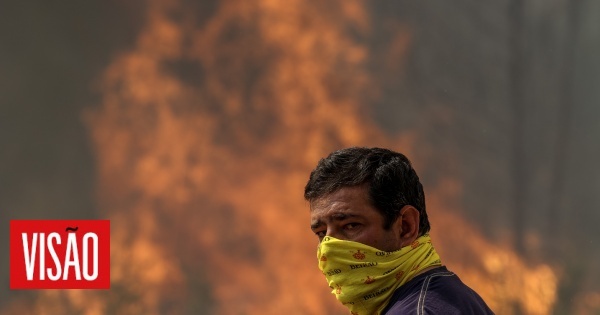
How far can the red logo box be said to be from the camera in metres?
7.59

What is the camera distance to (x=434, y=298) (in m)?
1.70

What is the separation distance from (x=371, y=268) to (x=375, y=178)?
0.20m

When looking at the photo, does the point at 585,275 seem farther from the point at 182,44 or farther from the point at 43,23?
the point at 43,23

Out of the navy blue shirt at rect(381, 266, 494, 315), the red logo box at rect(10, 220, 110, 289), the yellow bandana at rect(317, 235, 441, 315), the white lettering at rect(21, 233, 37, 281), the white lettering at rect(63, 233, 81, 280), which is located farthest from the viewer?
the white lettering at rect(21, 233, 37, 281)

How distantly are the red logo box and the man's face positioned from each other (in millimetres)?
6055

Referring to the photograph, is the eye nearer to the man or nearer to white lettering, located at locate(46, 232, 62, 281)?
the man

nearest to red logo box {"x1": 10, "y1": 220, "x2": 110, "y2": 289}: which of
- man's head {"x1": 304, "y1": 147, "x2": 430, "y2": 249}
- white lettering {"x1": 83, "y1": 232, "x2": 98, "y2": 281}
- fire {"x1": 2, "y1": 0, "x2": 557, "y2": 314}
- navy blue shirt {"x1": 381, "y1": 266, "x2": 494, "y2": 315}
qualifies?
white lettering {"x1": 83, "y1": 232, "x2": 98, "y2": 281}

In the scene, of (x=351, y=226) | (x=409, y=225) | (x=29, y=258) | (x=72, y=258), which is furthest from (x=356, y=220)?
(x=29, y=258)

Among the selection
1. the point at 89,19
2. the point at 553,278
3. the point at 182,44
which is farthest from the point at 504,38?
the point at 89,19

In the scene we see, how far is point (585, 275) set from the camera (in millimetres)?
7160

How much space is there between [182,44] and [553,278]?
4218 millimetres

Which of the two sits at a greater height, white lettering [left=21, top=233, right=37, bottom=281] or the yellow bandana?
white lettering [left=21, top=233, right=37, bottom=281]

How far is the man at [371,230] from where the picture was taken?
1823 millimetres

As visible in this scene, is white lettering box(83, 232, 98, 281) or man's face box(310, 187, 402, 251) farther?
white lettering box(83, 232, 98, 281)
